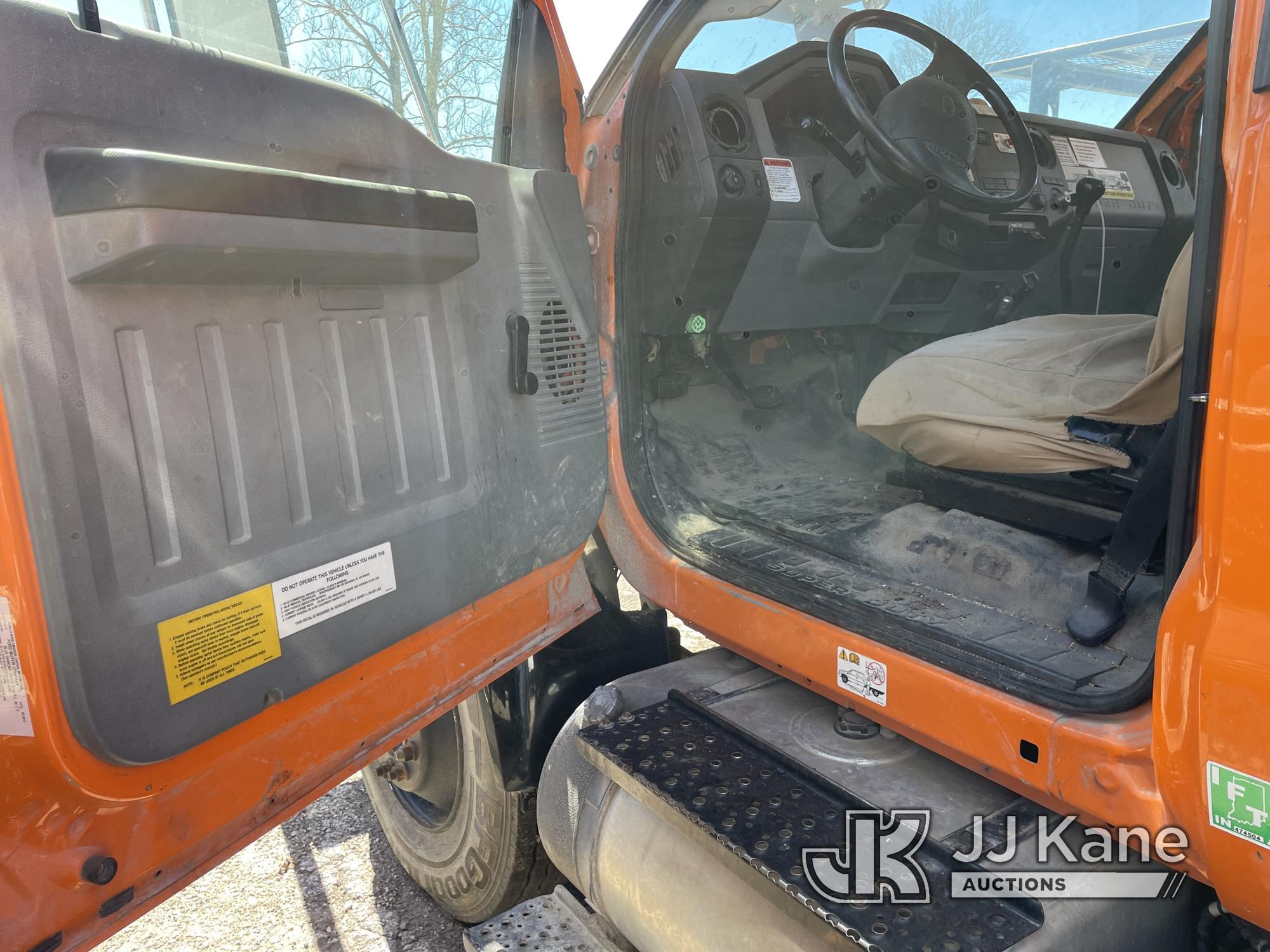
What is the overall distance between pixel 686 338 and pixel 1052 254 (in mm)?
1141

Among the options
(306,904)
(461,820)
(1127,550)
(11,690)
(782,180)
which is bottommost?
(306,904)

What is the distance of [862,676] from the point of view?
1440 millimetres

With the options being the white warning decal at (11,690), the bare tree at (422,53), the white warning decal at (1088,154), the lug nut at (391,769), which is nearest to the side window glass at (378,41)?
the bare tree at (422,53)

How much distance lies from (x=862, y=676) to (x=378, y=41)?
3.98ft

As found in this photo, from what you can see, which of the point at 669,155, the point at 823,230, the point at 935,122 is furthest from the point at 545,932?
the point at 935,122

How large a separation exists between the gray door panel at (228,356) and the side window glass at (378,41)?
10 cm

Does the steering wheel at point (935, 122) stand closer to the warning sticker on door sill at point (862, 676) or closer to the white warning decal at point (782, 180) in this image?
the white warning decal at point (782, 180)

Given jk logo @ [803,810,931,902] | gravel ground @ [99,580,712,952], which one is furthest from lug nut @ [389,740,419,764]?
jk logo @ [803,810,931,902]

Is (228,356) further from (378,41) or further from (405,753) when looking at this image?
(405,753)

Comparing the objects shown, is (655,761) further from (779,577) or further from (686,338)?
(686,338)

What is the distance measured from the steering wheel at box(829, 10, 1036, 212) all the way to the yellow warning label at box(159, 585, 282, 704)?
1618mm

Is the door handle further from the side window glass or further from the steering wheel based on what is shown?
the steering wheel

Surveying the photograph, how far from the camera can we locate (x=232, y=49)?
3.54ft

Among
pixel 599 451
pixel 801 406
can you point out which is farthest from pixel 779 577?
pixel 801 406
